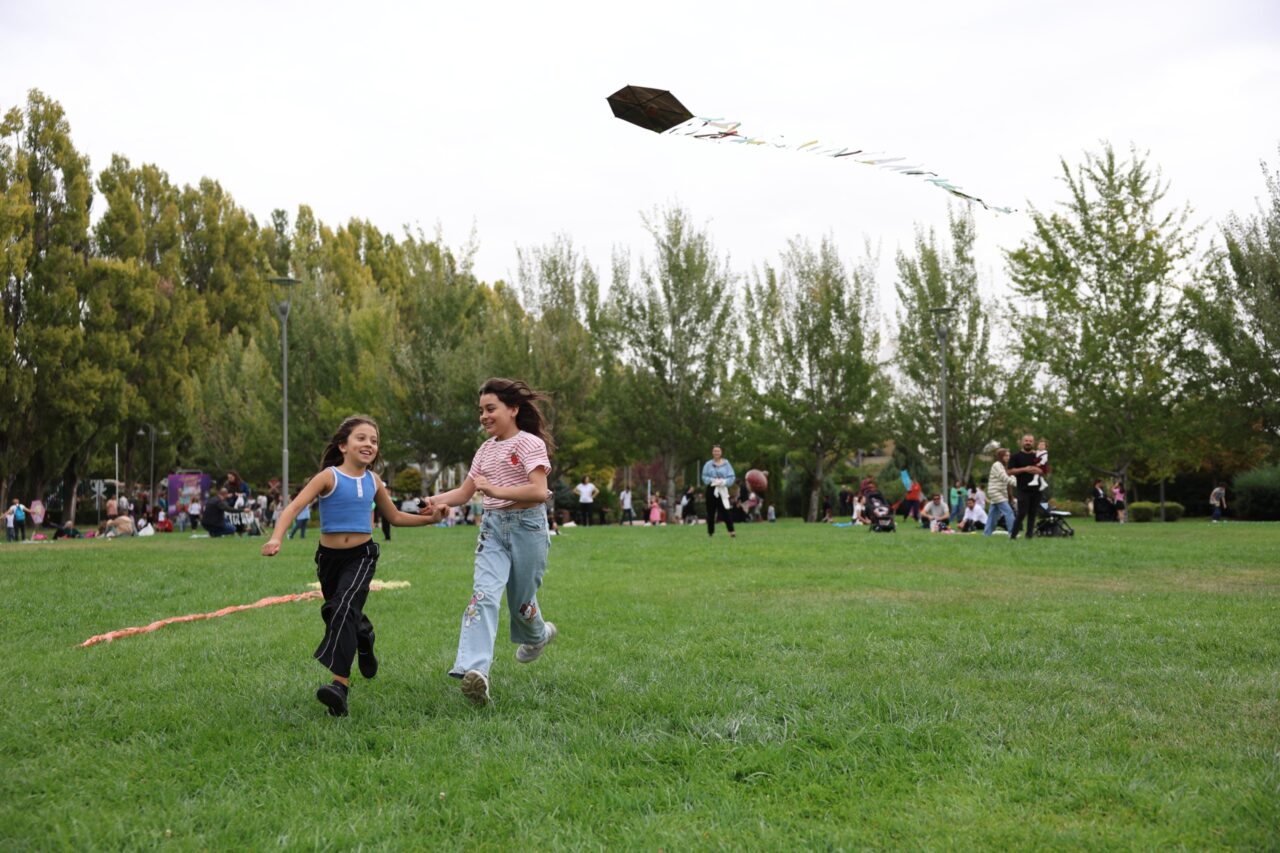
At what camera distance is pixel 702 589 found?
1171 centimetres

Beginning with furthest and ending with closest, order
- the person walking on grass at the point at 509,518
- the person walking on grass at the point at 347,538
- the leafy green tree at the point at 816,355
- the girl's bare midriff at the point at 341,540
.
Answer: the leafy green tree at the point at 816,355, the girl's bare midriff at the point at 341,540, the person walking on grass at the point at 509,518, the person walking on grass at the point at 347,538

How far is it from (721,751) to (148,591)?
9861 millimetres

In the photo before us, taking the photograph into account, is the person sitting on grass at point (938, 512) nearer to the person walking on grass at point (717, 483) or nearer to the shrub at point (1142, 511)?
the person walking on grass at point (717, 483)

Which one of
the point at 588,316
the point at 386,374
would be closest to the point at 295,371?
the point at 386,374

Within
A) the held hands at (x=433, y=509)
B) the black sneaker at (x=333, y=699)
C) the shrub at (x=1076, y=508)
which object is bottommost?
the black sneaker at (x=333, y=699)

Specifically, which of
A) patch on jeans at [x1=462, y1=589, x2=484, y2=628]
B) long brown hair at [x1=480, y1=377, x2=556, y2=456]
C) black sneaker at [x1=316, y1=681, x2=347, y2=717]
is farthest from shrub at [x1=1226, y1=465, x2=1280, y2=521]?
black sneaker at [x1=316, y1=681, x2=347, y2=717]

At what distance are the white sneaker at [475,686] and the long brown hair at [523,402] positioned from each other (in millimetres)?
1555

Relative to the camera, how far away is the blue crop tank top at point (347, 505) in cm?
624

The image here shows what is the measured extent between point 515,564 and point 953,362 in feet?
126

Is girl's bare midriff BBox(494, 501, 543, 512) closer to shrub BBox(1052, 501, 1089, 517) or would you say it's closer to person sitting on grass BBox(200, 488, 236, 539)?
person sitting on grass BBox(200, 488, 236, 539)

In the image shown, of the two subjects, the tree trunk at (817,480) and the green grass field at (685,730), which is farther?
the tree trunk at (817,480)

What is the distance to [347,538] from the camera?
630cm

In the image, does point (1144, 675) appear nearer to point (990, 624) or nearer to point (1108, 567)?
point (990, 624)

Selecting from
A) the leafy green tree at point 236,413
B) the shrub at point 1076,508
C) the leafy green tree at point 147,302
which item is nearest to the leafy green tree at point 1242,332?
the shrub at point 1076,508
